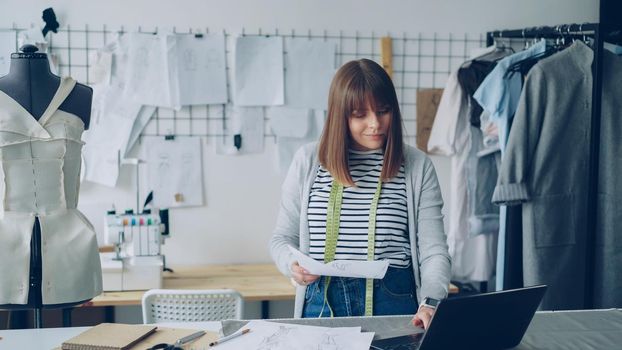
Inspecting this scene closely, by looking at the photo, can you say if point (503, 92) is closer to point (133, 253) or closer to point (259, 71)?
point (259, 71)

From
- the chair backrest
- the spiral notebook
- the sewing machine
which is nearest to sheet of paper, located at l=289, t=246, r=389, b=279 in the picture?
the spiral notebook

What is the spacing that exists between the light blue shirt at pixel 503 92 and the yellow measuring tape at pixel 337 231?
1.27 m

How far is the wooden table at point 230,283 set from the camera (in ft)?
9.36

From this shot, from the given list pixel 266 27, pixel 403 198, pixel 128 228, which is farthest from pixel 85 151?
pixel 403 198

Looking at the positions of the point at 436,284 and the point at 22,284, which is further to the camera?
the point at 22,284

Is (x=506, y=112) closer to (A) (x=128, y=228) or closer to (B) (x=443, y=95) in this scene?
(B) (x=443, y=95)

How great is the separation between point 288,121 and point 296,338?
1.96 metres

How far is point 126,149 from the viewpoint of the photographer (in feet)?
10.8

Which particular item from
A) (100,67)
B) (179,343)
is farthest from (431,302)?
(100,67)

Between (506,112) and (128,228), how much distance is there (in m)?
1.67

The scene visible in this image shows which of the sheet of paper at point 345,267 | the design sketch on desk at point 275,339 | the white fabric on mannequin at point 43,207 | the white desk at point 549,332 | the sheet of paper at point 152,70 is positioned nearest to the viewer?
the design sketch on desk at point 275,339

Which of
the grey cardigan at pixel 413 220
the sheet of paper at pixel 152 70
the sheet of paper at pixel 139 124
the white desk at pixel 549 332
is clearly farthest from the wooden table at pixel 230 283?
the white desk at pixel 549 332

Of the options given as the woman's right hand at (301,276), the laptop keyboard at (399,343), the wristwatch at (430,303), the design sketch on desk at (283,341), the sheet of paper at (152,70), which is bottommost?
the laptop keyboard at (399,343)

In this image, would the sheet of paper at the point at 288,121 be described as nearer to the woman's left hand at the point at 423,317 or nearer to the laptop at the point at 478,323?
the woman's left hand at the point at 423,317
